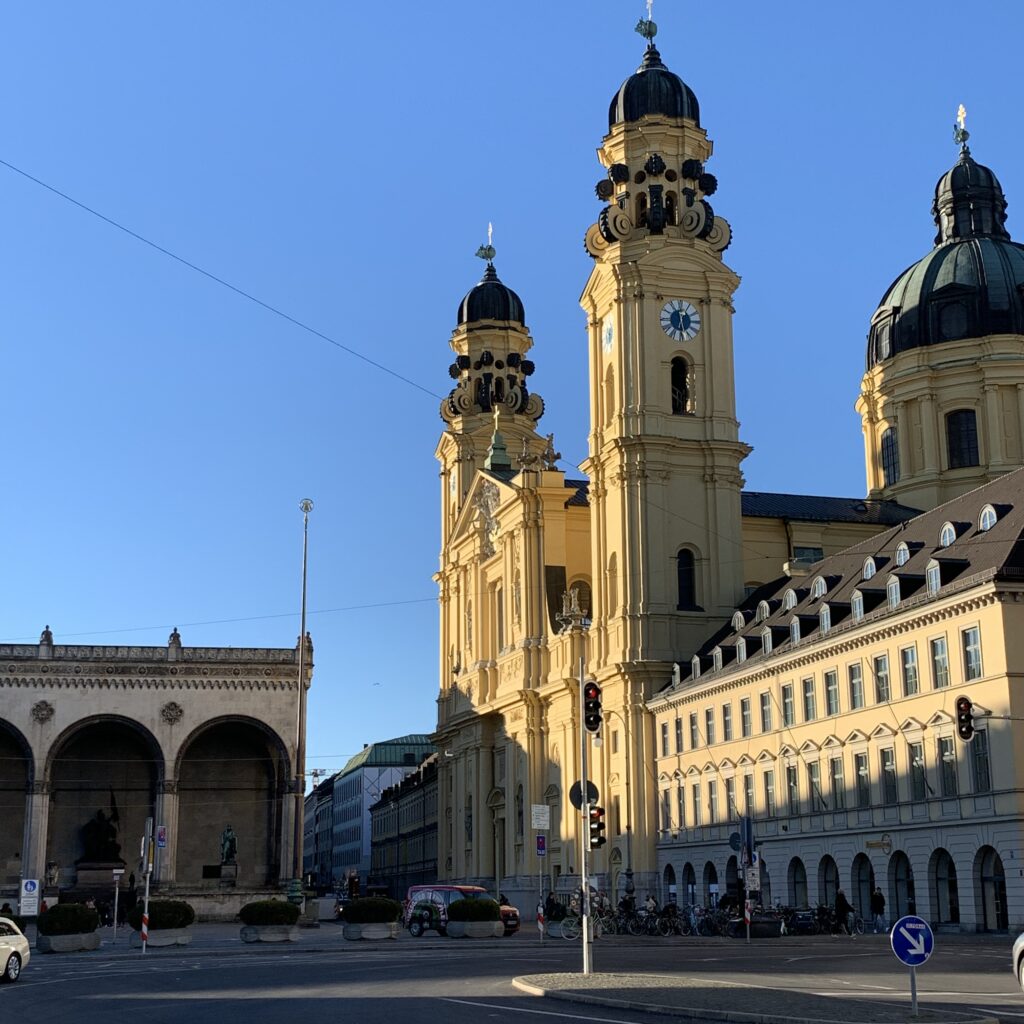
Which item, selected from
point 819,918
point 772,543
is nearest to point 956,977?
point 819,918

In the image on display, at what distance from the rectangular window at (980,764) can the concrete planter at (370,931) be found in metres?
19.1

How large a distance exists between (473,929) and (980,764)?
16.9 meters

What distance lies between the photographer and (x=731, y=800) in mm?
64812

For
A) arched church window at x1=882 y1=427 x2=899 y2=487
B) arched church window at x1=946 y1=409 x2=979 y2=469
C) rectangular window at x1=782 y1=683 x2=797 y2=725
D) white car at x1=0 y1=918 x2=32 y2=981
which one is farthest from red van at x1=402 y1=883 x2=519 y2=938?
arched church window at x1=882 y1=427 x2=899 y2=487

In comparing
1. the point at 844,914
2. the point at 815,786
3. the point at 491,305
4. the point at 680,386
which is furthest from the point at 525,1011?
the point at 491,305

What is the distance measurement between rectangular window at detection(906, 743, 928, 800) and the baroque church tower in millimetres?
22621

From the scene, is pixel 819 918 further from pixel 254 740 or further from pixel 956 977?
pixel 254 740

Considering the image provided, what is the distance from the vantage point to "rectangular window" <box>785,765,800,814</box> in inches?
2329

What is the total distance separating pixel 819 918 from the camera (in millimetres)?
51344

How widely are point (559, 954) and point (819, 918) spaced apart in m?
15.4

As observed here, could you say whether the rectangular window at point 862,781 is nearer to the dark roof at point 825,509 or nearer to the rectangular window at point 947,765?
the rectangular window at point 947,765

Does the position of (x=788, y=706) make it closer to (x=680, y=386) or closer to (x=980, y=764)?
(x=980, y=764)

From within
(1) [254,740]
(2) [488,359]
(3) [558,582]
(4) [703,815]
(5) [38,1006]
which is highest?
(2) [488,359]

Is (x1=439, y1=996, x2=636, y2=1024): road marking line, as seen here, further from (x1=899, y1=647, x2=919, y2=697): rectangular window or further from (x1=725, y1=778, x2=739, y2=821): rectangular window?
(x1=725, y1=778, x2=739, y2=821): rectangular window
